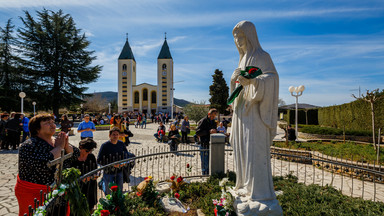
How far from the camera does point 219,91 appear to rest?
35.5 meters

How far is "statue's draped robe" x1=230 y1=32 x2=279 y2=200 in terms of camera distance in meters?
2.75

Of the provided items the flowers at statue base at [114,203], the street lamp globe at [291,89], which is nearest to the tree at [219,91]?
the street lamp globe at [291,89]

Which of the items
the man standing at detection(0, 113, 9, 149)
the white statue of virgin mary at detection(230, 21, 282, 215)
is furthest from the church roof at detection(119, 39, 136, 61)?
the white statue of virgin mary at detection(230, 21, 282, 215)

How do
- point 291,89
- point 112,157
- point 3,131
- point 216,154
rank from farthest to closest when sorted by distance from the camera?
point 291,89 → point 3,131 → point 216,154 → point 112,157

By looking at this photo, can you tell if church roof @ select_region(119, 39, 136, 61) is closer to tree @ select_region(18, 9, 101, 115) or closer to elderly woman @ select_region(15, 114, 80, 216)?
tree @ select_region(18, 9, 101, 115)

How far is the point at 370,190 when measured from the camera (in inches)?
210

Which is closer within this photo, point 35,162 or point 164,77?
point 35,162

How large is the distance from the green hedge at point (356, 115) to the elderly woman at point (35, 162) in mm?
15102

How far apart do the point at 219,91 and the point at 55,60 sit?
27272 millimetres

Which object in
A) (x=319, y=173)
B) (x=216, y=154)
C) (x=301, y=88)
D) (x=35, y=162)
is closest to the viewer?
(x=35, y=162)

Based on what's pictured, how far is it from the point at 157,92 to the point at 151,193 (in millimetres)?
67493

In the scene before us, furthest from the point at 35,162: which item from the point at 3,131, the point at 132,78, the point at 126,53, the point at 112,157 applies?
the point at 126,53

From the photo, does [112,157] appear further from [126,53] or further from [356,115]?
[126,53]

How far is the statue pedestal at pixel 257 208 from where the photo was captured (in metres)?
2.69
